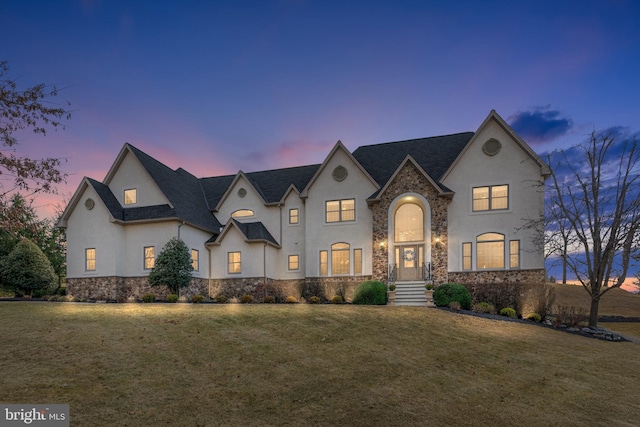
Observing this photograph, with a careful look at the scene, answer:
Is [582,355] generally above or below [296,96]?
below

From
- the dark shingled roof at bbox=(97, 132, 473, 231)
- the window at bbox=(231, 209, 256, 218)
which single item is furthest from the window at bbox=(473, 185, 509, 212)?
the window at bbox=(231, 209, 256, 218)

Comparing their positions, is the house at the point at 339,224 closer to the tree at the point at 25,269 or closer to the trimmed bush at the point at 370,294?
the tree at the point at 25,269

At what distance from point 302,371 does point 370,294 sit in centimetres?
1265

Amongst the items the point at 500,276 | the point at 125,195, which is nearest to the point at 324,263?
the point at 500,276

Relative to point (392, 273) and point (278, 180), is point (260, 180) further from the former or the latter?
point (392, 273)

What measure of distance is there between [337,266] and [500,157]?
12300 millimetres

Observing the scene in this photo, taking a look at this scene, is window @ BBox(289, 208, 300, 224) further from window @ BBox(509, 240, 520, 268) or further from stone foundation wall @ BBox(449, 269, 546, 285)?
window @ BBox(509, 240, 520, 268)

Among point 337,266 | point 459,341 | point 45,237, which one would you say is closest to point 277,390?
point 459,341

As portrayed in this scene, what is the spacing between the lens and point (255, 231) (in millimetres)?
28562

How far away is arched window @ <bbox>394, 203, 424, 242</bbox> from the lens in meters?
26.2

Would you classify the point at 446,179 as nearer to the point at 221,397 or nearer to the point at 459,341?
the point at 459,341

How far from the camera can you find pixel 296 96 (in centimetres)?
2861

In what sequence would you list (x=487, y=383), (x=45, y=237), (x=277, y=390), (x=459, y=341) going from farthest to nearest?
(x=45, y=237), (x=459, y=341), (x=487, y=383), (x=277, y=390)

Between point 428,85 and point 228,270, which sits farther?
point 228,270
